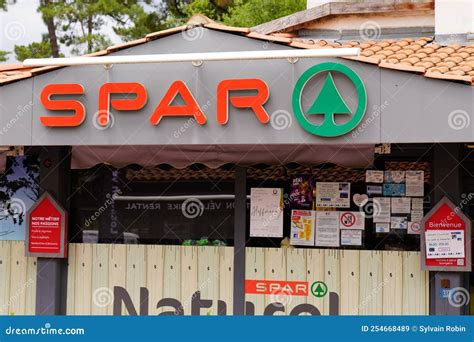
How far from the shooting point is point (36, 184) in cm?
950

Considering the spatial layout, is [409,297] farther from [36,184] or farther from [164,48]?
[36,184]

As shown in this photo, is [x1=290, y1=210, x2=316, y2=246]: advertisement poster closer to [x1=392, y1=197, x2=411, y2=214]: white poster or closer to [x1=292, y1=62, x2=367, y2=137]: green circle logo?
[x1=392, y1=197, x2=411, y2=214]: white poster

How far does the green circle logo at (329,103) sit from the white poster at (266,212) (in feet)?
5.23

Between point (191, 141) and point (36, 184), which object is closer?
point (191, 141)

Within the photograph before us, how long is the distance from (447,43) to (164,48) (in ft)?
13.4

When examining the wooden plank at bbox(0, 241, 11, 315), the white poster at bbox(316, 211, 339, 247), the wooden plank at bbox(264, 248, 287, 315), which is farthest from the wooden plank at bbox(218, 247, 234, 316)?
the wooden plank at bbox(0, 241, 11, 315)

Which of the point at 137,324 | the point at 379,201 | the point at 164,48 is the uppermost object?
the point at 164,48

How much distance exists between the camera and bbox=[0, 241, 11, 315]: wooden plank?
938 centimetres

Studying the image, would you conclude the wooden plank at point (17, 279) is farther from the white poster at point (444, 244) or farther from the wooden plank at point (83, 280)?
the white poster at point (444, 244)

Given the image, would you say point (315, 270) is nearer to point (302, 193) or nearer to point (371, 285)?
point (371, 285)

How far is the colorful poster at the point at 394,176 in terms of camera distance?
866 cm

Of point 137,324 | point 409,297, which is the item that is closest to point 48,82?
point 137,324

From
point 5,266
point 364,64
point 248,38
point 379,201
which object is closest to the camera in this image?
point 364,64

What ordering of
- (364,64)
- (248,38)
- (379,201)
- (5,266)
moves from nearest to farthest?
(364,64)
(248,38)
(379,201)
(5,266)
